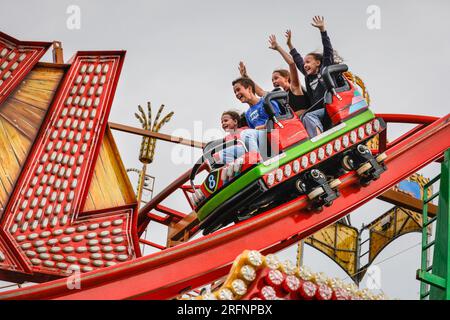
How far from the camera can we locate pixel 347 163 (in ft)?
24.8

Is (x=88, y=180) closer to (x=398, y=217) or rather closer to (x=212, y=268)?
(x=212, y=268)

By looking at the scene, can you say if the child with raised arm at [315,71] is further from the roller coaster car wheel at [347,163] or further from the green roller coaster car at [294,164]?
the roller coaster car wheel at [347,163]

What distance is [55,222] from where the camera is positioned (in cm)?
747

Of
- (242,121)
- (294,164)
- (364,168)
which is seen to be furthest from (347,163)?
(242,121)

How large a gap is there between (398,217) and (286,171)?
577 cm

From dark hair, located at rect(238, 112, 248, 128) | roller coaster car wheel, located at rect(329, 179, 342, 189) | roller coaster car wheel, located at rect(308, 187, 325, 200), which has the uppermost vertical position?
dark hair, located at rect(238, 112, 248, 128)

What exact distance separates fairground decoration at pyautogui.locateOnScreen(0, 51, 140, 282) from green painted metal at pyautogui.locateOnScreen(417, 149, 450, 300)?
2583 millimetres

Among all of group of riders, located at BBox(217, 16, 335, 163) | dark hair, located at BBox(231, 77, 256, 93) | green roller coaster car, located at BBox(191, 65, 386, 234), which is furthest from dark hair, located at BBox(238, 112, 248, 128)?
green roller coaster car, located at BBox(191, 65, 386, 234)

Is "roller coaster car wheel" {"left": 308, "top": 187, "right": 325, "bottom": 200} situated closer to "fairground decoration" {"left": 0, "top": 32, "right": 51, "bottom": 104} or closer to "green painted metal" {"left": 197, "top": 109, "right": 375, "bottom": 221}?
"green painted metal" {"left": 197, "top": 109, "right": 375, "bottom": 221}

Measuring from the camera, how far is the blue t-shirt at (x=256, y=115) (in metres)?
7.75

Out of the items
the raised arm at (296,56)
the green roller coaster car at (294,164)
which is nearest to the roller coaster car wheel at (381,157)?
the green roller coaster car at (294,164)

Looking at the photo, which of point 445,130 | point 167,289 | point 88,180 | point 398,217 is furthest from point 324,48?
point 398,217

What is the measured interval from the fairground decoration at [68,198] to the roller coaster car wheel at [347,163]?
204 centimetres

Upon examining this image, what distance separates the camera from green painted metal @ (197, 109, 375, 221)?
22.6 ft
